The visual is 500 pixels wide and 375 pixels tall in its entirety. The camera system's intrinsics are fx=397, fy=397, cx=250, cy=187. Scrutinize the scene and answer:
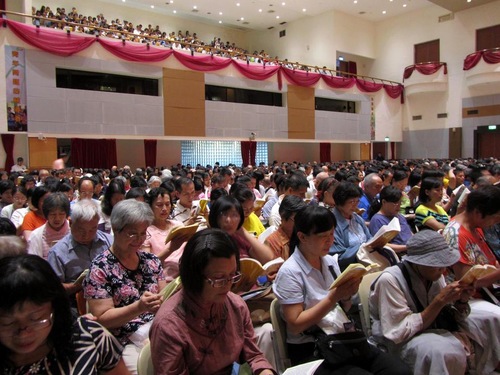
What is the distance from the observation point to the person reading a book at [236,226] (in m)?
3.12

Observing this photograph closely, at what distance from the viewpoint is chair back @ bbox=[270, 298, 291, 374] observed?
2.17 m

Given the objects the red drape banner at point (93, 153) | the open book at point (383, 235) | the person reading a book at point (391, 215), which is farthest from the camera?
the red drape banner at point (93, 153)

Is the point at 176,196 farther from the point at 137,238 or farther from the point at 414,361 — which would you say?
the point at 414,361

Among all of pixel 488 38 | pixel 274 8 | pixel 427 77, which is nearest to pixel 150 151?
pixel 274 8

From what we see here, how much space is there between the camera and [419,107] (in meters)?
23.4

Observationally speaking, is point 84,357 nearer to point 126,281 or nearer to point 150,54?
point 126,281

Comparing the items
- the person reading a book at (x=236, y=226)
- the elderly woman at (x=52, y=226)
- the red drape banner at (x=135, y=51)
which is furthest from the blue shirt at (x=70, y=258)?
the red drape banner at (x=135, y=51)

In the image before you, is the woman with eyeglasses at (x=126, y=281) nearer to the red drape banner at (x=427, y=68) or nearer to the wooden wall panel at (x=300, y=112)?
the wooden wall panel at (x=300, y=112)

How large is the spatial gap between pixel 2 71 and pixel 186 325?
13.6m

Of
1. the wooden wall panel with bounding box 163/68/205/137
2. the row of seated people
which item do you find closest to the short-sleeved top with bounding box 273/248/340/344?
the row of seated people

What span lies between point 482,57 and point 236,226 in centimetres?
2101

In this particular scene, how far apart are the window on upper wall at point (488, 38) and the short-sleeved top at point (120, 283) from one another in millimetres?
23366

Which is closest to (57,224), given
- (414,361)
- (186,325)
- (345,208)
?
(186,325)

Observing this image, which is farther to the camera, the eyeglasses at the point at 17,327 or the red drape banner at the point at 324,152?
the red drape banner at the point at 324,152
